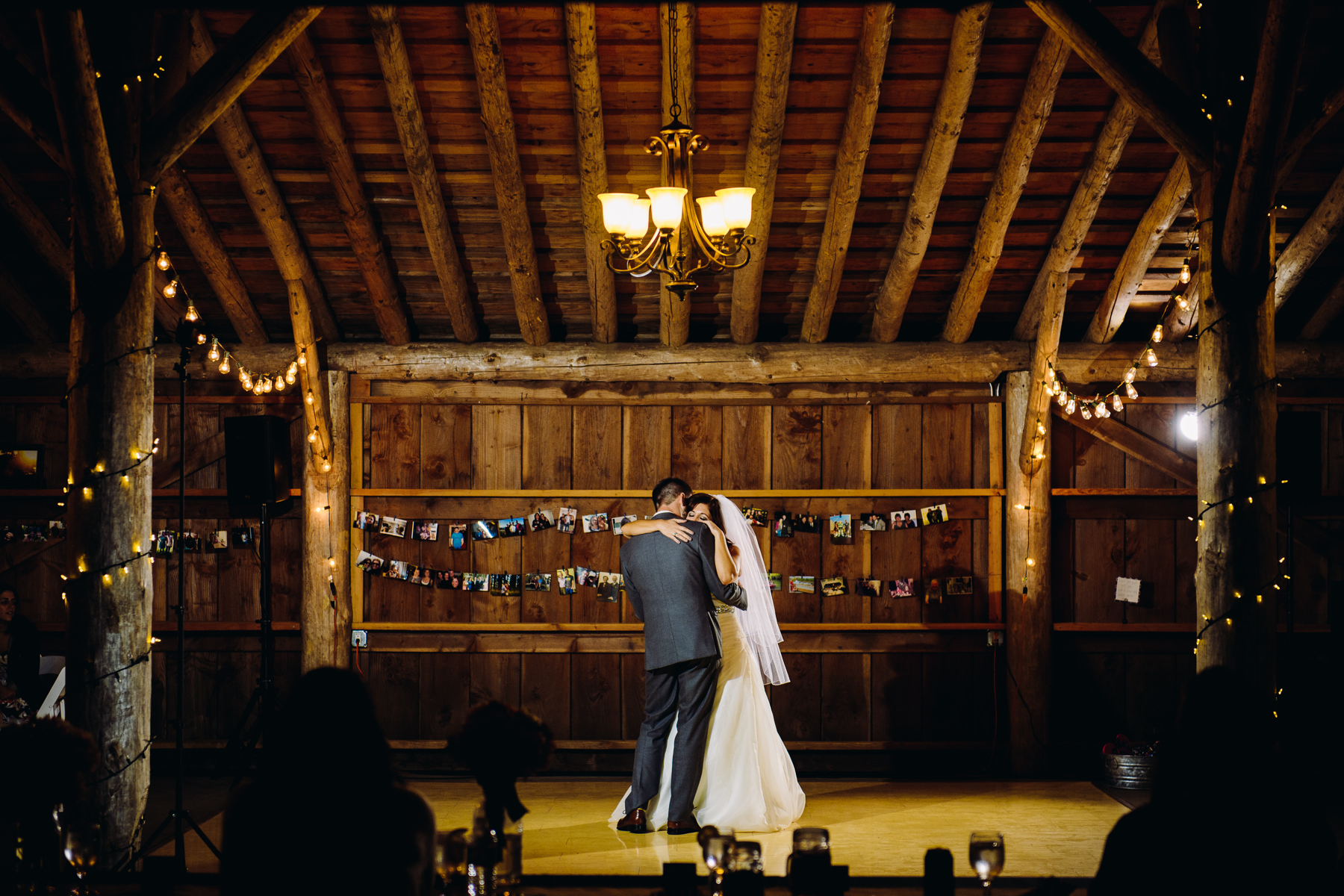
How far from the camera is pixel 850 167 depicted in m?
5.68

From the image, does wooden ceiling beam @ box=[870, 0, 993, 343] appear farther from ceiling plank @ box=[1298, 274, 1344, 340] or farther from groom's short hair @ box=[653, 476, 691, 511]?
ceiling plank @ box=[1298, 274, 1344, 340]

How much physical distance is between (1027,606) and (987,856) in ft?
14.7

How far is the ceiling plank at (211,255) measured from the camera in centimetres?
589

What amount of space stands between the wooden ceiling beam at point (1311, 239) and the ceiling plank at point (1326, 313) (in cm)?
27

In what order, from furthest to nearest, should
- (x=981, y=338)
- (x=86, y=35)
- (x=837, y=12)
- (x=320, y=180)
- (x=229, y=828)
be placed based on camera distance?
(x=981, y=338)
(x=320, y=180)
(x=837, y=12)
(x=86, y=35)
(x=229, y=828)

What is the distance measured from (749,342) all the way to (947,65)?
2224mm

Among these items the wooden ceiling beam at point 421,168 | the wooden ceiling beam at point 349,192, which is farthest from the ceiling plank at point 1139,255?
the wooden ceiling beam at point 349,192

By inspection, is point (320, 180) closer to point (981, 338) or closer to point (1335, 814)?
point (981, 338)

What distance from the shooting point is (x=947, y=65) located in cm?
523

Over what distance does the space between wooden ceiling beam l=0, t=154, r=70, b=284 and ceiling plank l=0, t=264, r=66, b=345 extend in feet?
1.02

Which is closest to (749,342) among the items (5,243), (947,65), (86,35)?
(947,65)

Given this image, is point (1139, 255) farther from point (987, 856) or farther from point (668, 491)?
point (987, 856)

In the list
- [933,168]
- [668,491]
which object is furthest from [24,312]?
[933,168]

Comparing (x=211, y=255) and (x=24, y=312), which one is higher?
(x=211, y=255)
